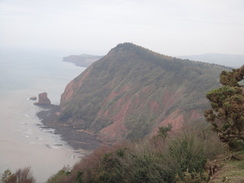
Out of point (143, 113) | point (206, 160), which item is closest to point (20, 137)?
point (143, 113)

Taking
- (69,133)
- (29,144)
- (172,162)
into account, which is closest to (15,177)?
(172,162)

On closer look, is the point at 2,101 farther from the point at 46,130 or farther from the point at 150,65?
the point at 150,65

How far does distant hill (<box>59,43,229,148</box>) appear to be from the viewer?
171ft

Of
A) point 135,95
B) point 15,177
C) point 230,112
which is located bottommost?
point 15,177

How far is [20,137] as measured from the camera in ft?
166

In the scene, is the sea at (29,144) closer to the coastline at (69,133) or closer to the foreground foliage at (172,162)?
the coastline at (69,133)

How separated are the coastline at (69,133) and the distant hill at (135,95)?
56.9 inches

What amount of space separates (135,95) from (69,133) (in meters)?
15.8

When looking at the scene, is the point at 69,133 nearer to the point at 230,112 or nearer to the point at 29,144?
the point at 29,144

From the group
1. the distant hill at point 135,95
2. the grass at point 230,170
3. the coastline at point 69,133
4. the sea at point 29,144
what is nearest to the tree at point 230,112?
the grass at point 230,170

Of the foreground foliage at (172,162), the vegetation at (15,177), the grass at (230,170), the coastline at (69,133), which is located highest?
the grass at (230,170)

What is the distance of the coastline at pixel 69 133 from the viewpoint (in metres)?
47.7

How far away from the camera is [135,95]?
6191 cm

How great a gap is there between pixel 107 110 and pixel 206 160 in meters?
50.6
